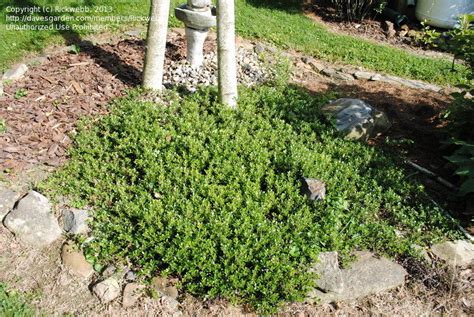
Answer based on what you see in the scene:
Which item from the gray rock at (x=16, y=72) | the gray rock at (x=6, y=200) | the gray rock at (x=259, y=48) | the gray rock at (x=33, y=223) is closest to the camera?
the gray rock at (x=33, y=223)

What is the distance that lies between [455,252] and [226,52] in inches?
128

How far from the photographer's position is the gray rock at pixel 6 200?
4219 mm

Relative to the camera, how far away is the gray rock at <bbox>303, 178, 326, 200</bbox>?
4367 millimetres

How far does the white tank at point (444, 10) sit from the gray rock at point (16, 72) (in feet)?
25.8

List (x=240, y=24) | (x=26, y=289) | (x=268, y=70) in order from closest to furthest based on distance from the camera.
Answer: (x=26, y=289)
(x=268, y=70)
(x=240, y=24)

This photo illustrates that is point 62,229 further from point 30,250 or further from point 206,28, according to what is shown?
point 206,28

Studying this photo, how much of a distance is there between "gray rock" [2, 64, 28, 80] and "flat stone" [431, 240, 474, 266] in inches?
219

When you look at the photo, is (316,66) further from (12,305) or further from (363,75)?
(12,305)

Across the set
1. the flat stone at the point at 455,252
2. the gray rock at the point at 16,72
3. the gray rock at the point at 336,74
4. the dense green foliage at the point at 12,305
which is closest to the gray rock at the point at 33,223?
the dense green foliage at the point at 12,305

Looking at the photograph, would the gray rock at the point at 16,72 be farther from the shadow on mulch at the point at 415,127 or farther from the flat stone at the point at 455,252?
the flat stone at the point at 455,252

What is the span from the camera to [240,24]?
344 inches

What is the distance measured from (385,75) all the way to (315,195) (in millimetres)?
4189

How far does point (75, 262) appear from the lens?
391cm

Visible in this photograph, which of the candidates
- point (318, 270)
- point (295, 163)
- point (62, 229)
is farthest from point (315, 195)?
point (62, 229)
